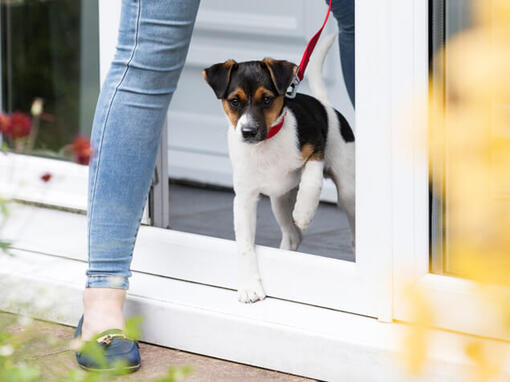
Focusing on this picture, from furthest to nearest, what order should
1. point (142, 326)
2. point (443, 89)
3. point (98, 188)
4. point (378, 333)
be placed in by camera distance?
point (142, 326) < point (98, 188) < point (378, 333) < point (443, 89)

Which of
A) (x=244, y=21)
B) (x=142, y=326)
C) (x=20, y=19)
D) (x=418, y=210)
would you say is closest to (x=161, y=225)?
(x=142, y=326)

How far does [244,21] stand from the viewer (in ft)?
11.8

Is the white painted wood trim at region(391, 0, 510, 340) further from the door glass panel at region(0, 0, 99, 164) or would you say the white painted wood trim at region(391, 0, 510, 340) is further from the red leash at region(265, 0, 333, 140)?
the door glass panel at region(0, 0, 99, 164)

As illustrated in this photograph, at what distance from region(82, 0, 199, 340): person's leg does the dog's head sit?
0.68 feet

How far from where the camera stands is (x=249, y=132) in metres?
2.18

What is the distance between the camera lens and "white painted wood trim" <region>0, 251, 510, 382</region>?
1.90 meters

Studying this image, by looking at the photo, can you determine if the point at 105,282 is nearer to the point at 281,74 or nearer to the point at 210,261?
the point at 210,261

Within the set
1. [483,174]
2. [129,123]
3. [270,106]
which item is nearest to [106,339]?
[129,123]

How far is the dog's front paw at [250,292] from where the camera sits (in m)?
2.18

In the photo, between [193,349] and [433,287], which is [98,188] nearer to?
[193,349]

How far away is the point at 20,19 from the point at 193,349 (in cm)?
205

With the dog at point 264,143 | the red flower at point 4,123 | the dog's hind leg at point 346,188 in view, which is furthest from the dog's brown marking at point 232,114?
the red flower at point 4,123

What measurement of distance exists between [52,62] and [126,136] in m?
1.88

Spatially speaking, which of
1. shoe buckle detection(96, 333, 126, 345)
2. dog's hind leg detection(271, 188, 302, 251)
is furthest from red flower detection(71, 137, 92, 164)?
dog's hind leg detection(271, 188, 302, 251)
